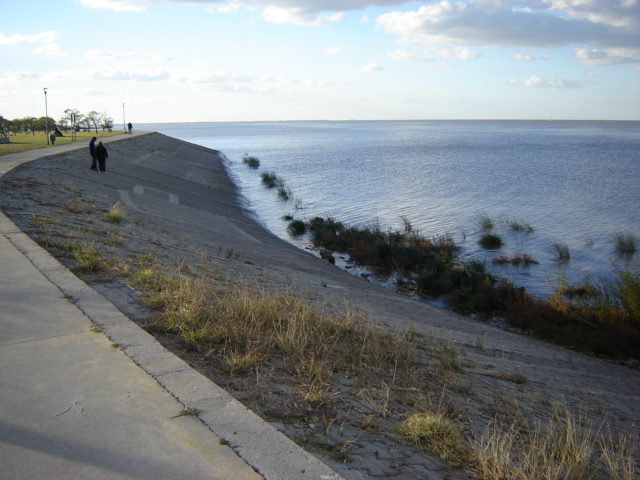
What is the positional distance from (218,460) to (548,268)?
57.1ft

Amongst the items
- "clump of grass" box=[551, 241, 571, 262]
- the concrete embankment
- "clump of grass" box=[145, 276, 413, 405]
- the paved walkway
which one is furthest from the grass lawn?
the paved walkway

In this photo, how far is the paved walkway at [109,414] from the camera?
3.33 metres

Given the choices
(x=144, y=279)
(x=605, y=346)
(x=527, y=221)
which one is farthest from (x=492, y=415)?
(x=527, y=221)

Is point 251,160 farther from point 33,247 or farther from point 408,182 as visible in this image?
point 33,247

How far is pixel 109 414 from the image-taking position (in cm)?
392

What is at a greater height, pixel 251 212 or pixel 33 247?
pixel 33 247

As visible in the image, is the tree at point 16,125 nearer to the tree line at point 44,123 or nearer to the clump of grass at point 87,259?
the tree line at point 44,123

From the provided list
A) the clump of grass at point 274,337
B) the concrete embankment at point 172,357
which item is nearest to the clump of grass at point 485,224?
the concrete embankment at point 172,357

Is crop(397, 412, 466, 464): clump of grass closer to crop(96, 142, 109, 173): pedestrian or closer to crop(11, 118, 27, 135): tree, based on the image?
crop(96, 142, 109, 173): pedestrian

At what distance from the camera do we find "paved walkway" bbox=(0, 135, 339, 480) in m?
3.33

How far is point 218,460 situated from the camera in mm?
3412

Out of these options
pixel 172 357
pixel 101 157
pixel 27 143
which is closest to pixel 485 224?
pixel 101 157

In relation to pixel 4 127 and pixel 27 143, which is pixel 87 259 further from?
pixel 4 127

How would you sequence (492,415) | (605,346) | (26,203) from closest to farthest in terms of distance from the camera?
(492,415)
(605,346)
(26,203)
